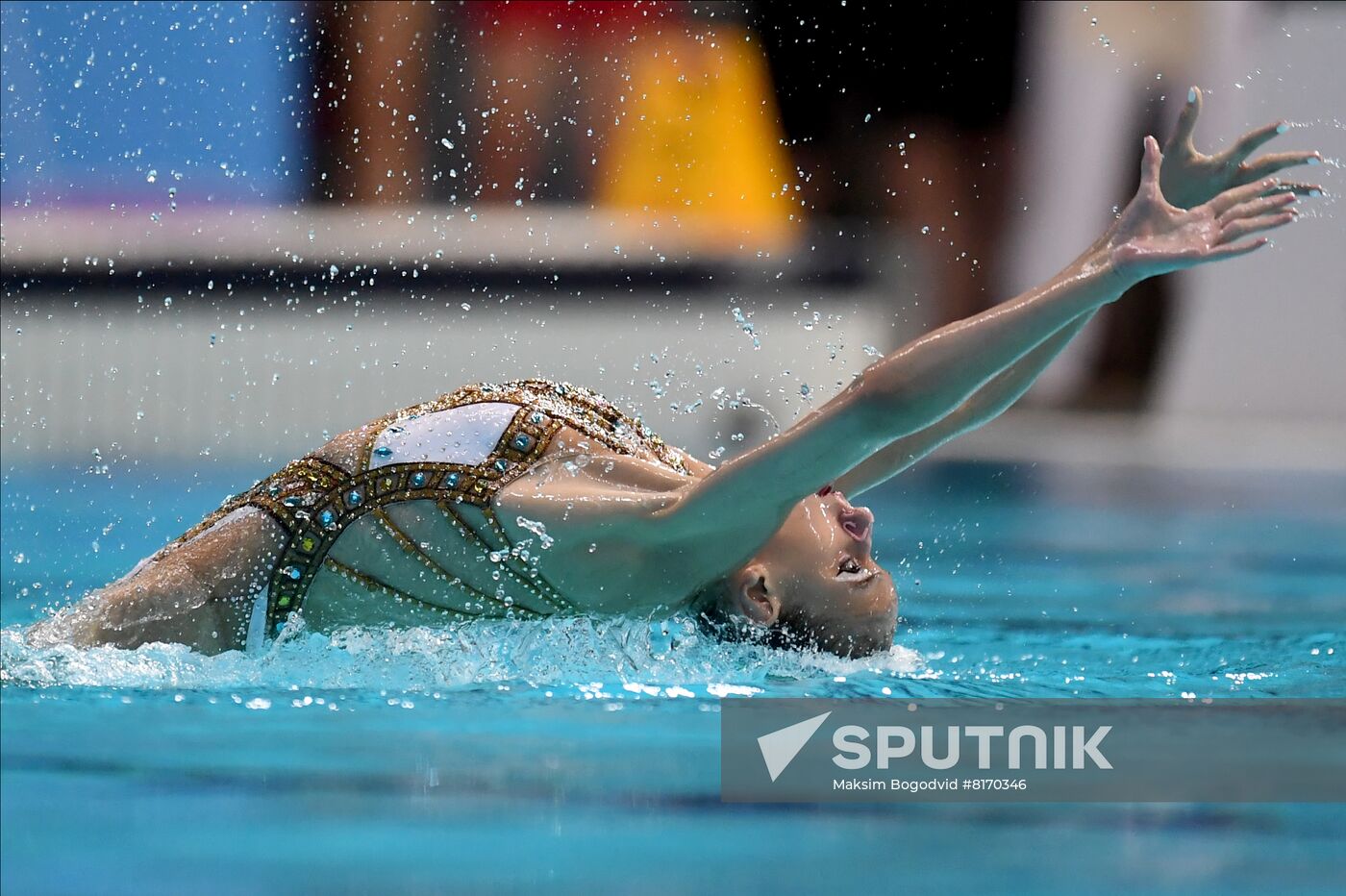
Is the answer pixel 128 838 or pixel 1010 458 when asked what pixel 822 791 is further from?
pixel 1010 458

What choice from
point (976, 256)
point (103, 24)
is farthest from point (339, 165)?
point (976, 256)

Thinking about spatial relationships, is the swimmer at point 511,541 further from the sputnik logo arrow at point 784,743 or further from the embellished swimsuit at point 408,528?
the sputnik logo arrow at point 784,743

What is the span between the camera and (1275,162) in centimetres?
230

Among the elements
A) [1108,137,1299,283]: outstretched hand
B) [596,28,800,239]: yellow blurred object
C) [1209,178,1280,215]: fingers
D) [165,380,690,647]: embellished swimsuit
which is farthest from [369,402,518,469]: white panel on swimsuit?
[596,28,800,239]: yellow blurred object

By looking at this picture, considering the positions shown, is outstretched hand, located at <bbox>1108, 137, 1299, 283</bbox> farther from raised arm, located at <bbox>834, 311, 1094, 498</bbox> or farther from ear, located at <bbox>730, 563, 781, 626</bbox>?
ear, located at <bbox>730, 563, 781, 626</bbox>

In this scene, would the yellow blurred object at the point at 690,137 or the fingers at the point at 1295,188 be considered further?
the yellow blurred object at the point at 690,137

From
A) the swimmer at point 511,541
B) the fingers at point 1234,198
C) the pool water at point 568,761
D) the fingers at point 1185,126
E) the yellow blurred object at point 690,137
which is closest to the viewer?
the pool water at point 568,761

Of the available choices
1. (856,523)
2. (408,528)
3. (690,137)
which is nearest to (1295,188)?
(856,523)

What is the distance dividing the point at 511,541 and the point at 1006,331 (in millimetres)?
769

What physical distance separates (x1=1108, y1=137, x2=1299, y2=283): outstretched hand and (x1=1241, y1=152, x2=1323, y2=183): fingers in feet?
0.13

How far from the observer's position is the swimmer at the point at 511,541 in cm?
246

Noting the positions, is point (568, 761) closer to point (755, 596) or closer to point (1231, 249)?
point (755, 596)

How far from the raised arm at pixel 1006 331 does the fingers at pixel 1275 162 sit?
52 millimetres

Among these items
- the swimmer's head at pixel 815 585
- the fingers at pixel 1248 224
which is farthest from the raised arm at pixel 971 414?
the fingers at pixel 1248 224
